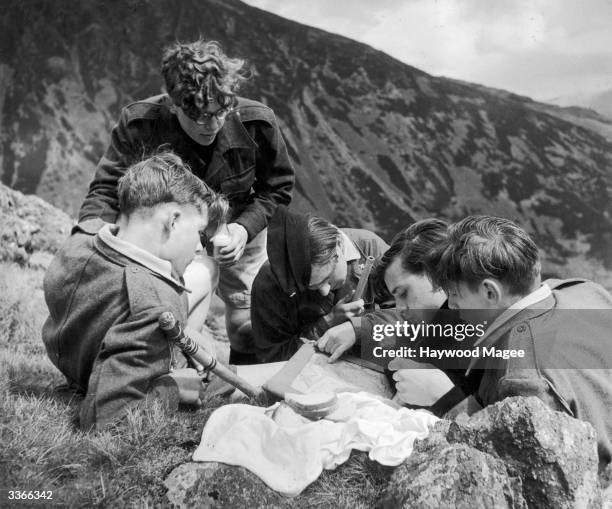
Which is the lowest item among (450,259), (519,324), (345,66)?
(519,324)

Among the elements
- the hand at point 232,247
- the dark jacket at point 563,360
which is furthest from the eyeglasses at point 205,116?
the dark jacket at point 563,360

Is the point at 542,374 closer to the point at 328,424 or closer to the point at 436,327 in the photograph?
the point at 328,424

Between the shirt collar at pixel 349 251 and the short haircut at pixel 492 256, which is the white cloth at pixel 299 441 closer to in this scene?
the short haircut at pixel 492 256

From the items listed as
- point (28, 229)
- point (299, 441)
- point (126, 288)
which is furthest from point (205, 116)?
point (28, 229)

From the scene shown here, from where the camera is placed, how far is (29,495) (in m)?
2.07

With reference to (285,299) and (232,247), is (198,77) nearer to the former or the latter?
(232,247)

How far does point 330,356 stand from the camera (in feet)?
11.1

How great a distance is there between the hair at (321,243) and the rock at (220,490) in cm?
169

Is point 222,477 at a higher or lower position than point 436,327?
lower

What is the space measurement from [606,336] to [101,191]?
8.39 ft

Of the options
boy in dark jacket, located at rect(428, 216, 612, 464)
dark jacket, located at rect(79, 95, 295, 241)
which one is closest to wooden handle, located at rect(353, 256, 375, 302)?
dark jacket, located at rect(79, 95, 295, 241)

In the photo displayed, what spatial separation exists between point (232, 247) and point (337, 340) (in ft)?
2.46

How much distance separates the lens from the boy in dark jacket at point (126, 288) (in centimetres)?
251

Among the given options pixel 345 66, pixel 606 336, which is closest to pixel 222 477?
pixel 606 336
